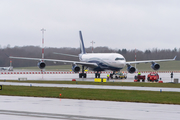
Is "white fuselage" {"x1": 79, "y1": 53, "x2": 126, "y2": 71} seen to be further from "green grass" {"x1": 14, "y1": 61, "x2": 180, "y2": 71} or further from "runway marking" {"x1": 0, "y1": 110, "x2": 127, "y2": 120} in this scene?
"green grass" {"x1": 14, "y1": 61, "x2": 180, "y2": 71}

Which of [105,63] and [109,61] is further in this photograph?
[105,63]

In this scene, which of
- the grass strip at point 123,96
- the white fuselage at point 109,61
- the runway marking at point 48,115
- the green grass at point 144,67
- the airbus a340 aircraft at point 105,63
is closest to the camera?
the runway marking at point 48,115

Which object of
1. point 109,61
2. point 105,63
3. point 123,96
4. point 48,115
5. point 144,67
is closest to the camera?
point 48,115

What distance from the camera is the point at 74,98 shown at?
25016 millimetres

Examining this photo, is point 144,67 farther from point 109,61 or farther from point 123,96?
point 123,96

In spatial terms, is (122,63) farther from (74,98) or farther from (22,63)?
(22,63)

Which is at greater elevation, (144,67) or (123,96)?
(144,67)

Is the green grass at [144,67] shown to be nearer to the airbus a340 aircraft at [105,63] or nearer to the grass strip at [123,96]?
the airbus a340 aircraft at [105,63]

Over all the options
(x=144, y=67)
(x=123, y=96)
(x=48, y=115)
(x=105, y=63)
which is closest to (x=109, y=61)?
(x=105, y=63)

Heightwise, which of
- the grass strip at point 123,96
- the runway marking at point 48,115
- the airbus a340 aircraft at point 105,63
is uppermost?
the airbus a340 aircraft at point 105,63

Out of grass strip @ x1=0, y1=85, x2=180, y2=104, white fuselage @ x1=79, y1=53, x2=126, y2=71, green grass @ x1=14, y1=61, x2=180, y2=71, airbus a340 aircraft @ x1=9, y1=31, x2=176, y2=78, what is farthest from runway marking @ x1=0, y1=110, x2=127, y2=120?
green grass @ x1=14, y1=61, x2=180, y2=71

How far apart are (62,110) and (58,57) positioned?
81248 mm

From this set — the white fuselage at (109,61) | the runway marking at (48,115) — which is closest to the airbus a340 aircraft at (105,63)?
the white fuselage at (109,61)

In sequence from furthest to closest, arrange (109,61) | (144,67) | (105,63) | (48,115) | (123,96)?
(144,67) → (105,63) → (109,61) → (123,96) → (48,115)
